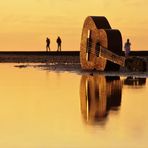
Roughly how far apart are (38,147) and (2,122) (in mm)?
3735

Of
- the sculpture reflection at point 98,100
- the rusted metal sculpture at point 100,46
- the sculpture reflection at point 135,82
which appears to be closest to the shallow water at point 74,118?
the sculpture reflection at point 98,100

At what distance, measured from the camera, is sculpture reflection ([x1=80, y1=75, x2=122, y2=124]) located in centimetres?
1792

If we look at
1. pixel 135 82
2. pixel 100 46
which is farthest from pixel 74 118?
pixel 100 46

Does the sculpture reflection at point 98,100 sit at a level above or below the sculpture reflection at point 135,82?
below

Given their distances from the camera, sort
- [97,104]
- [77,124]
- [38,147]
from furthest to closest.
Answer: [97,104] → [77,124] → [38,147]

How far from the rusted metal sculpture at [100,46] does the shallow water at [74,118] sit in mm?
14734

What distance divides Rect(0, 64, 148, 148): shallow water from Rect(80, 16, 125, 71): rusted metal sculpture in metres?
14.7

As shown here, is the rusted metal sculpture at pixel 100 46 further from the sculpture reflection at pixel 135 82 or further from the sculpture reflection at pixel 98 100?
the sculpture reflection at pixel 98 100

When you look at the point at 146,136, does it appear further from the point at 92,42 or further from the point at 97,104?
the point at 92,42

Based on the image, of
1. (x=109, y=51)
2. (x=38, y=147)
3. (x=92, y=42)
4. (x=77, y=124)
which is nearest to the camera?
(x=38, y=147)

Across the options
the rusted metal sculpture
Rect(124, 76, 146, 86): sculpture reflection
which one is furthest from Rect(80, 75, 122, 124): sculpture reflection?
the rusted metal sculpture

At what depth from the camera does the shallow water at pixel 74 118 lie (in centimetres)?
1343

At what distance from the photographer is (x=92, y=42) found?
4503 cm

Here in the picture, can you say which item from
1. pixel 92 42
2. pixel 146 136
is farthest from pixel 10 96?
pixel 92 42
